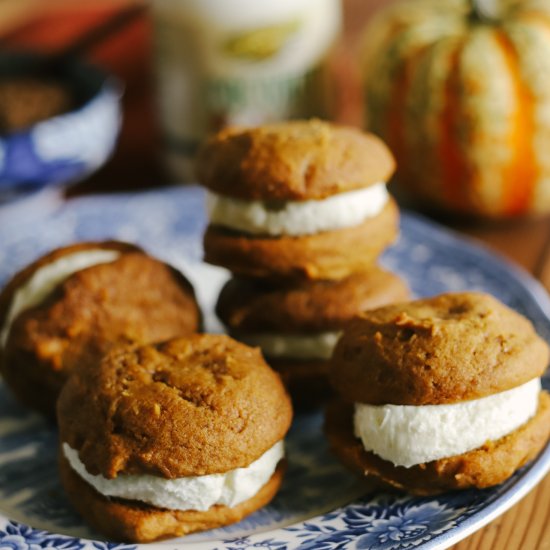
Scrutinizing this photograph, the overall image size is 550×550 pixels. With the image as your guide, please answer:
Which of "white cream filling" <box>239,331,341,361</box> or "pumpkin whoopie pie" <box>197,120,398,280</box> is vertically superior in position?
"pumpkin whoopie pie" <box>197,120,398,280</box>

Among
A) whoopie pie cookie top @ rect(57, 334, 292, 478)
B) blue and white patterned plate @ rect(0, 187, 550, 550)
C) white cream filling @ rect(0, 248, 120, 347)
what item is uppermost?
whoopie pie cookie top @ rect(57, 334, 292, 478)

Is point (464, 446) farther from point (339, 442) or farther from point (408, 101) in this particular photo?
point (408, 101)

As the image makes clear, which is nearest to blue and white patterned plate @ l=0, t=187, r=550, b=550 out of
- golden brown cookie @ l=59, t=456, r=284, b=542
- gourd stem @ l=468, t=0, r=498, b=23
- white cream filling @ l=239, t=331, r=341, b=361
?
golden brown cookie @ l=59, t=456, r=284, b=542

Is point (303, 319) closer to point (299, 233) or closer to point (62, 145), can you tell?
point (299, 233)

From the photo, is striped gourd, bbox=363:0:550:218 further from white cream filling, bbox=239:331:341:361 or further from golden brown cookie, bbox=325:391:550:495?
golden brown cookie, bbox=325:391:550:495

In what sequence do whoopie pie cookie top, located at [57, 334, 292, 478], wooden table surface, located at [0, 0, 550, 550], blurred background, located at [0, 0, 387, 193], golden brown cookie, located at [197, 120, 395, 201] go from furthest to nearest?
blurred background, located at [0, 0, 387, 193]
wooden table surface, located at [0, 0, 550, 550]
golden brown cookie, located at [197, 120, 395, 201]
whoopie pie cookie top, located at [57, 334, 292, 478]

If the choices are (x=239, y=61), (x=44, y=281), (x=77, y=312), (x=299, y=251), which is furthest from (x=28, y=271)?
(x=239, y=61)

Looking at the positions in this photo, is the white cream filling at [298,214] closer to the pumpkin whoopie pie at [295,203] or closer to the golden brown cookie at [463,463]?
the pumpkin whoopie pie at [295,203]

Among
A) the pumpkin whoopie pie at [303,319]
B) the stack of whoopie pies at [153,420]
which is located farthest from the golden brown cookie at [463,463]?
the pumpkin whoopie pie at [303,319]
